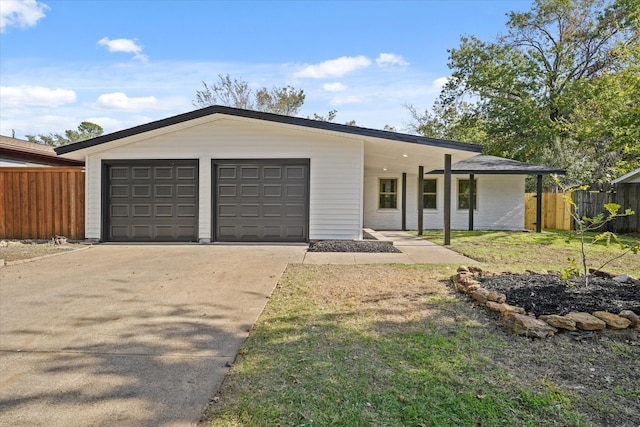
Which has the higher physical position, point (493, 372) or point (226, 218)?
point (226, 218)

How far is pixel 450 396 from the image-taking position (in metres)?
2.23

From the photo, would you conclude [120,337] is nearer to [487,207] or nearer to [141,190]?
[141,190]

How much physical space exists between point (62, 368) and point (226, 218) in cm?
720

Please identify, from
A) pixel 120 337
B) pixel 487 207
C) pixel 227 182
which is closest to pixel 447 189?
pixel 227 182

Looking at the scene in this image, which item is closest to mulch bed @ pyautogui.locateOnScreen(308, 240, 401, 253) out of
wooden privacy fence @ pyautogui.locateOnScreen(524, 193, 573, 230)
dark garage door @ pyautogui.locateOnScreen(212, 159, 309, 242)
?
dark garage door @ pyautogui.locateOnScreen(212, 159, 309, 242)

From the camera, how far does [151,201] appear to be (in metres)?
9.78

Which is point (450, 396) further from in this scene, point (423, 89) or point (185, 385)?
point (423, 89)

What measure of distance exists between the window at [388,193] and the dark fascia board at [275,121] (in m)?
7.02

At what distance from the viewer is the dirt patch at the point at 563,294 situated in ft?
12.0

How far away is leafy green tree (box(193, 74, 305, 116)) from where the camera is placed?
27922 mm

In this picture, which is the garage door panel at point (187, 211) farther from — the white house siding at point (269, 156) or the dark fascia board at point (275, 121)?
the dark fascia board at point (275, 121)

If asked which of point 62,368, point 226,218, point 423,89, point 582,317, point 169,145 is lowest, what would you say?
point 62,368

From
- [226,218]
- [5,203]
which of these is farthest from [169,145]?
[5,203]

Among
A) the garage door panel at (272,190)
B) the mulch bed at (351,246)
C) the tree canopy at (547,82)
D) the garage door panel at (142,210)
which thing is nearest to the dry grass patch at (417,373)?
the mulch bed at (351,246)
